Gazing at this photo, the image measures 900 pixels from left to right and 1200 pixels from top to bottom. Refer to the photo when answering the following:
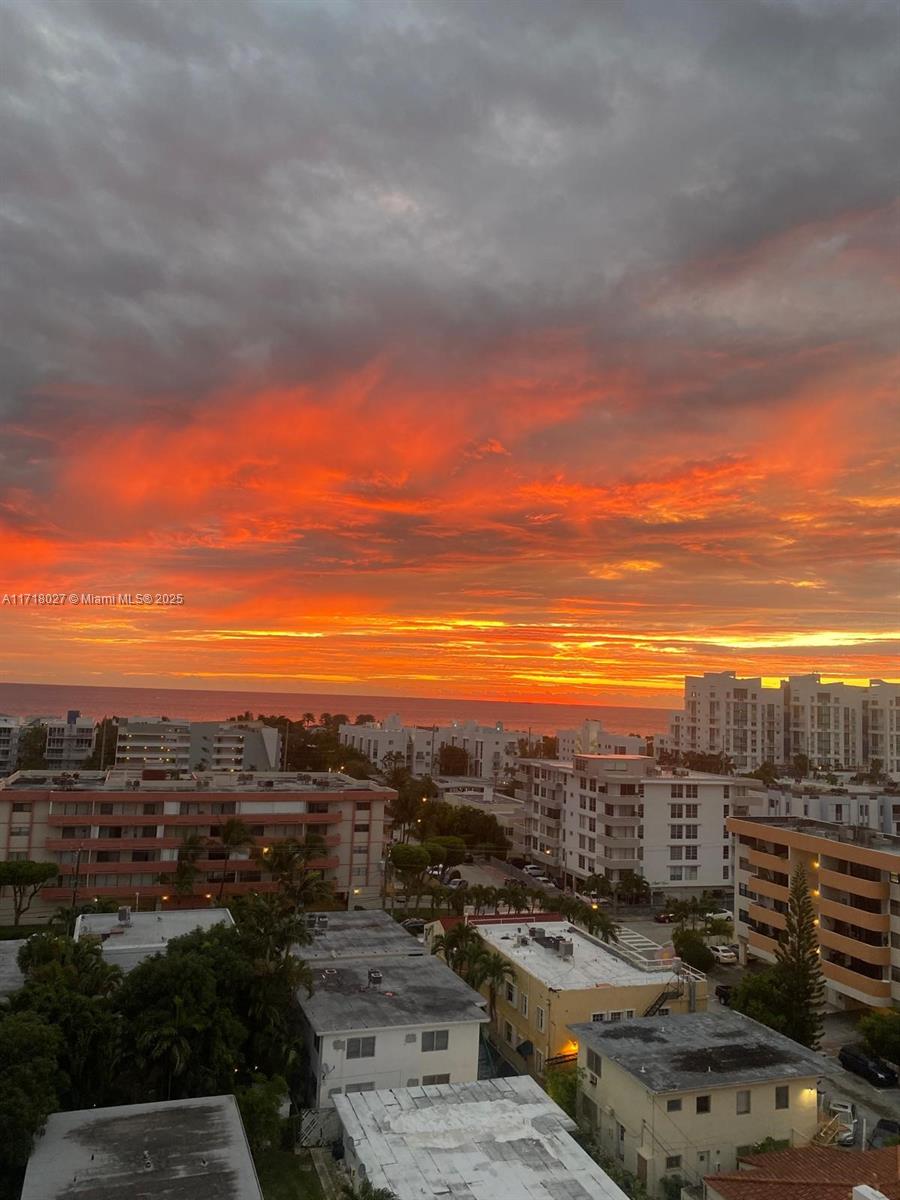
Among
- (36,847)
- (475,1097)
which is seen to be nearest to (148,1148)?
(475,1097)

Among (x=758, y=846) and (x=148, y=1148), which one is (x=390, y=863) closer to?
(x=758, y=846)

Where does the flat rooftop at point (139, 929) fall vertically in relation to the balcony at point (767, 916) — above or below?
above

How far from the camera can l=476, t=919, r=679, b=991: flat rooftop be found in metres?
37.4

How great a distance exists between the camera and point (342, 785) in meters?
74.9

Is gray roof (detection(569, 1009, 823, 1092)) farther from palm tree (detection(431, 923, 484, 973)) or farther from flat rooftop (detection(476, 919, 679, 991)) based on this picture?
palm tree (detection(431, 923, 484, 973))

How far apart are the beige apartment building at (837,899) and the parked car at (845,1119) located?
38.5 feet

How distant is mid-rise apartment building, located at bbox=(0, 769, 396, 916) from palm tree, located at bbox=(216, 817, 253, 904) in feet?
0.93

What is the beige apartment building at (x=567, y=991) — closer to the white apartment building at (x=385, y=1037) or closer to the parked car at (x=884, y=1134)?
the white apartment building at (x=385, y=1037)

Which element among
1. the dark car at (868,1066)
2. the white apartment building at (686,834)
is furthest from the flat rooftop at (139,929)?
the white apartment building at (686,834)

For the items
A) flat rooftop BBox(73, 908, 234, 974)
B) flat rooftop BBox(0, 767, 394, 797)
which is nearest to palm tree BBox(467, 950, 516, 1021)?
flat rooftop BBox(73, 908, 234, 974)

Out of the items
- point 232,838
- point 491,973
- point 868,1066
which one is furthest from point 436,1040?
point 232,838

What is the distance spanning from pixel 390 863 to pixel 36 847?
26.9 meters

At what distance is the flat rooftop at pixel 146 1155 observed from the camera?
19.9m

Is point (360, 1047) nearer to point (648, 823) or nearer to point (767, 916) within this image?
point (767, 916)
